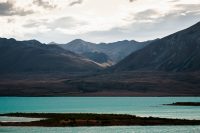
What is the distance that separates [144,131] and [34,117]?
42.6 metres

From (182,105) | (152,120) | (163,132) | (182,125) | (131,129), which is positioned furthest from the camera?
(182,105)

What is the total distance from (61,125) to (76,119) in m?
7.22

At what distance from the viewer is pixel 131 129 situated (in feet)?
317

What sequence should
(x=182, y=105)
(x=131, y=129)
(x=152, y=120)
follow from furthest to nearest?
1. (x=182, y=105)
2. (x=152, y=120)
3. (x=131, y=129)

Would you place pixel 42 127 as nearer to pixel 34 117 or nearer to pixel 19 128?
pixel 19 128

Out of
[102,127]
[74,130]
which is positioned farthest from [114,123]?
[74,130]

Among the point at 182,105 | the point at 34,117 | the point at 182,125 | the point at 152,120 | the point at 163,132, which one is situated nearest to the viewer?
the point at 163,132

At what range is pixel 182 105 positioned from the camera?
189375 millimetres

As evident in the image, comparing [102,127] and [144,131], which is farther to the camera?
[102,127]

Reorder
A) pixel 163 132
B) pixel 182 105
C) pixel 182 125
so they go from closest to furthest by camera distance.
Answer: pixel 163 132, pixel 182 125, pixel 182 105

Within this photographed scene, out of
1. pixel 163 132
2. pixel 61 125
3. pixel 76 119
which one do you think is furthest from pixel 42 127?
pixel 163 132

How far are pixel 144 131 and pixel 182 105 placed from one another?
9912 centimetres

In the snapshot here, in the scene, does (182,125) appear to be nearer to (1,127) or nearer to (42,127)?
(42,127)

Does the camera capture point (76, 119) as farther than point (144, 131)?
Yes
